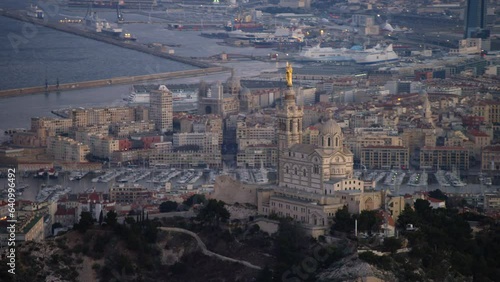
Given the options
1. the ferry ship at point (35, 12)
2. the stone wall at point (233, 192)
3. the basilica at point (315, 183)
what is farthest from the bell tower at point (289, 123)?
the ferry ship at point (35, 12)

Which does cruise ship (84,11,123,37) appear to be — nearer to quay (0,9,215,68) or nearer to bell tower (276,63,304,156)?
quay (0,9,215,68)

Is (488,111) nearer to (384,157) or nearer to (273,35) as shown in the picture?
(384,157)

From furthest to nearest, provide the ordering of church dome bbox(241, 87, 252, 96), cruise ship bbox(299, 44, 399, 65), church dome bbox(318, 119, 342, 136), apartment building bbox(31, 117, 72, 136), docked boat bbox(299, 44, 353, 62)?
docked boat bbox(299, 44, 353, 62)
cruise ship bbox(299, 44, 399, 65)
church dome bbox(241, 87, 252, 96)
apartment building bbox(31, 117, 72, 136)
church dome bbox(318, 119, 342, 136)

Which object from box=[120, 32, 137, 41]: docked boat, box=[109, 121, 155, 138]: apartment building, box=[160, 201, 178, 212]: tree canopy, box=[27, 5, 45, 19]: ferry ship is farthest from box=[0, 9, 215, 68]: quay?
box=[160, 201, 178, 212]: tree canopy

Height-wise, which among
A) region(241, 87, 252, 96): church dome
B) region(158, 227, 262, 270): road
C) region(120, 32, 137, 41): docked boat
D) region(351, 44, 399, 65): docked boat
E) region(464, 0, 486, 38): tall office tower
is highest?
region(464, 0, 486, 38): tall office tower

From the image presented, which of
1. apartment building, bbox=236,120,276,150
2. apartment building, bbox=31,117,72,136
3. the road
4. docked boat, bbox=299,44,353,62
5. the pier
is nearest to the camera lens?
the road

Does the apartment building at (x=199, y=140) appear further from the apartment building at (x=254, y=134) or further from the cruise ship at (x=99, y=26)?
the cruise ship at (x=99, y=26)

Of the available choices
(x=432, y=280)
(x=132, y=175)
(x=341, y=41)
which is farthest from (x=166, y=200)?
(x=341, y=41)
